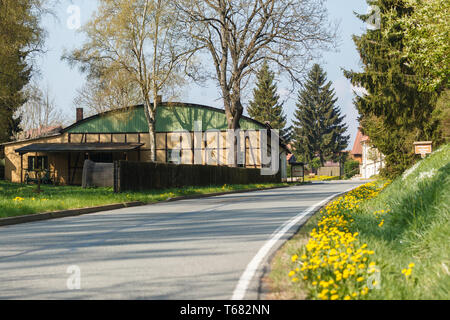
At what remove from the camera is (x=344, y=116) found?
8900 centimetres

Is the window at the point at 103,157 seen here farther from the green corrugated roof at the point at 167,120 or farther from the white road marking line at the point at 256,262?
the white road marking line at the point at 256,262

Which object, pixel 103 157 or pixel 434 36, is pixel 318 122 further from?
pixel 434 36

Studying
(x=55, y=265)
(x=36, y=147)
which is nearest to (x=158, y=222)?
(x=55, y=265)

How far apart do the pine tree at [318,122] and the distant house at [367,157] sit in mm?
4870

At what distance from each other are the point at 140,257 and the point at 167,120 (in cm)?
3907

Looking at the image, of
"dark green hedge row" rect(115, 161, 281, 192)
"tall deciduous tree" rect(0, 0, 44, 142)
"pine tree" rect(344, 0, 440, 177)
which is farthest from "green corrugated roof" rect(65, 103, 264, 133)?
"tall deciduous tree" rect(0, 0, 44, 142)

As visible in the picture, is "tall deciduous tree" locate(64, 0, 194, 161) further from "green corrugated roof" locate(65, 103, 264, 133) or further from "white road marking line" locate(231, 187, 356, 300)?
"white road marking line" locate(231, 187, 356, 300)

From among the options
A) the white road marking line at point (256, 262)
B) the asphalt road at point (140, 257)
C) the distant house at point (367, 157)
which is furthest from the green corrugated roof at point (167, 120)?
the white road marking line at point (256, 262)

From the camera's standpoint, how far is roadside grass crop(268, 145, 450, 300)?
15.9 feet
